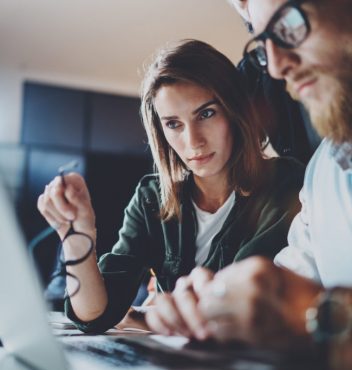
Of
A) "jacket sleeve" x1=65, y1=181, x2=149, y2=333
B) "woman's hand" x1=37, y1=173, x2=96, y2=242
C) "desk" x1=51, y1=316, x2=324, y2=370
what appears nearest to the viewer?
"desk" x1=51, y1=316, x2=324, y2=370

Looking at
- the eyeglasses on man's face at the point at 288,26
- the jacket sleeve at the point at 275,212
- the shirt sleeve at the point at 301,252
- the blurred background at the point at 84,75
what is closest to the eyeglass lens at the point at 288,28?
the eyeglasses on man's face at the point at 288,26

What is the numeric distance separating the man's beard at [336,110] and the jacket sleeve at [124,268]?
0.47m

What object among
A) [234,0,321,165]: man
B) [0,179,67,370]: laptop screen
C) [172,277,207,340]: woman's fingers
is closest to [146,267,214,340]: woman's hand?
[172,277,207,340]: woman's fingers

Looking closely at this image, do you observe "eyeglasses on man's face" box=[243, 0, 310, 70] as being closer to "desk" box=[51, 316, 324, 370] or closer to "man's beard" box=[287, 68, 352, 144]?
"man's beard" box=[287, 68, 352, 144]

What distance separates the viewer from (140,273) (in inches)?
40.9

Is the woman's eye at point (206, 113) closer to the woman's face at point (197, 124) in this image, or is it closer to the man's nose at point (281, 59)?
the woman's face at point (197, 124)

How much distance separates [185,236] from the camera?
3.40 feet

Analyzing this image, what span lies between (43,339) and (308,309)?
214mm

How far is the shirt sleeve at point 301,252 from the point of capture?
802 millimetres

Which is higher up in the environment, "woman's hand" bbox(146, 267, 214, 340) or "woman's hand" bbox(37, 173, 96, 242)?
"woman's hand" bbox(37, 173, 96, 242)

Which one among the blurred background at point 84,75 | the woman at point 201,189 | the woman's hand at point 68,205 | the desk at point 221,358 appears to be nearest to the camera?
the desk at point 221,358

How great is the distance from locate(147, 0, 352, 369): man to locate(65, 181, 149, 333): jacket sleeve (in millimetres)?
297

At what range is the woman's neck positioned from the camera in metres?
1.08

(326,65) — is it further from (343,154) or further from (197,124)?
(197,124)
